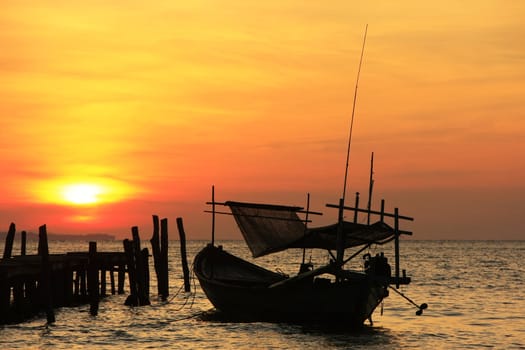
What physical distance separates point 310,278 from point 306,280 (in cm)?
25

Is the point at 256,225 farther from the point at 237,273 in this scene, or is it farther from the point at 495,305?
the point at 495,305

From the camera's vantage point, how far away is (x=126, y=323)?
116 ft

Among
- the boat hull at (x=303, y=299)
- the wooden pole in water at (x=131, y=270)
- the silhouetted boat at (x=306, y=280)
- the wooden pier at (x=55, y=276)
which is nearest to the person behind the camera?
the wooden pier at (x=55, y=276)

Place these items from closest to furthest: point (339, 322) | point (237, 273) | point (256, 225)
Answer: point (339, 322), point (256, 225), point (237, 273)

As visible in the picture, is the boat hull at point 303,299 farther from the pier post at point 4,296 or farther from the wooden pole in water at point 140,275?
the pier post at point 4,296

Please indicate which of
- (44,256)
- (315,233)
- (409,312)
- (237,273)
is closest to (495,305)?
(409,312)

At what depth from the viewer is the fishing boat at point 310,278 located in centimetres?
3097

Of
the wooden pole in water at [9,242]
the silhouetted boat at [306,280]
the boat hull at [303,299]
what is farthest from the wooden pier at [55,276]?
the boat hull at [303,299]

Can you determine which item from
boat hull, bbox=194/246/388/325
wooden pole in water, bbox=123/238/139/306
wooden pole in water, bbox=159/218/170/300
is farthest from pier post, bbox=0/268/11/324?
wooden pole in water, bbox=159/218/170/300

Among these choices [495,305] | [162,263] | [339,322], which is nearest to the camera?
[339,322]

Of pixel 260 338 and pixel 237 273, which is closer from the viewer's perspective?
pixel 260 338

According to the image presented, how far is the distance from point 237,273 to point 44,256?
11.2 meters

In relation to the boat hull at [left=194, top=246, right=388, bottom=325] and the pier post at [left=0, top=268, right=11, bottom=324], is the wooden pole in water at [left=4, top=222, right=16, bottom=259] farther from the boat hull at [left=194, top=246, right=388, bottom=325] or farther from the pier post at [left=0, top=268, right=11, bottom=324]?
the boat hull at [left=194, top=246, right=388, bottom=325]

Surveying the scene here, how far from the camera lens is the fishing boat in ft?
102
